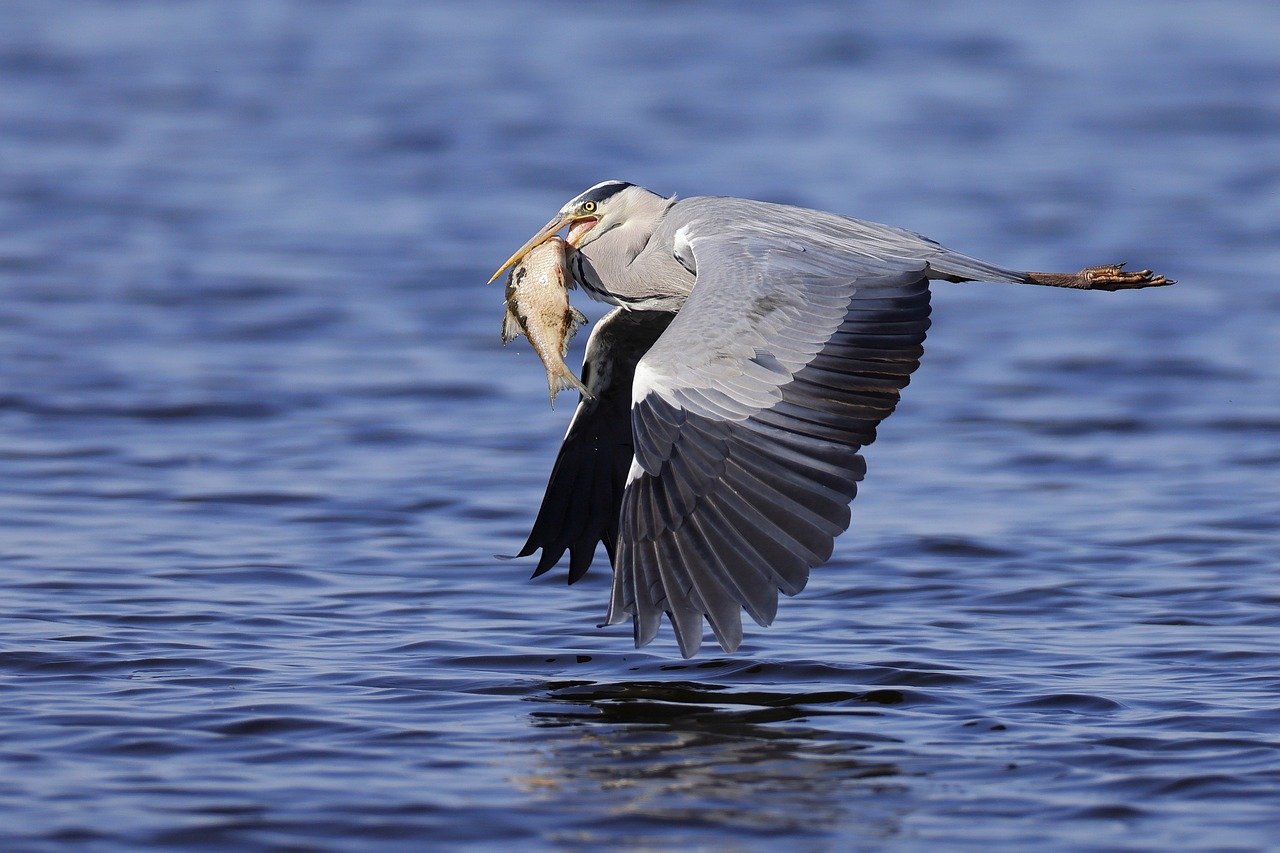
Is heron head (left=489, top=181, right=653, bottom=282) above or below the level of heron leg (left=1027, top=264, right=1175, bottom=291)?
above

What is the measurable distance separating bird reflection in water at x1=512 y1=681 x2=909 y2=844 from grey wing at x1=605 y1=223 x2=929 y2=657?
1.30ft

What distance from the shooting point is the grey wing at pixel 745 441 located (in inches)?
234

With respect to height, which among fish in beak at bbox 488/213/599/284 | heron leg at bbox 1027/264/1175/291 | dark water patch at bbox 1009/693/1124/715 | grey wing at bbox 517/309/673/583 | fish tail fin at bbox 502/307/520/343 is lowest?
dark water patch at bbox 1009/693/1124/715

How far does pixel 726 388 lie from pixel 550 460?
4075 mm

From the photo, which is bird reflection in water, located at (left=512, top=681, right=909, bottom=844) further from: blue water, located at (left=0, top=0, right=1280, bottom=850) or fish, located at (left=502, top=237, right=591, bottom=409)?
fish, located at (left=502, top=237, right=591, bottom=409)

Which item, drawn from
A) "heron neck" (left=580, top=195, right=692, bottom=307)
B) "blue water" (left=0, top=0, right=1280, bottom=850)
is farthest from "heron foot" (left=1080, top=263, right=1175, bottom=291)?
"heron neck" (left=580, top=195, right=692, bottom=307)

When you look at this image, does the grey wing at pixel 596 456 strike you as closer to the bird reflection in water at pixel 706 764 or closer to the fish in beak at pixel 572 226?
the fish in beak at pixel 572 226

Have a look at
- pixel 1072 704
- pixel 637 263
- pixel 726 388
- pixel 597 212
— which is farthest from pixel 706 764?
pixel 597 212

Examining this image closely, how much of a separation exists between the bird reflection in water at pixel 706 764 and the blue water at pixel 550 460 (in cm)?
2

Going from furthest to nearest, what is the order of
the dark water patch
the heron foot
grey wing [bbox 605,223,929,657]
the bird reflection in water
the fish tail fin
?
the heron foot, the fish tail fin, the dark water patch, grey wing [bbox 605,223,929,657], the bird reflection in water

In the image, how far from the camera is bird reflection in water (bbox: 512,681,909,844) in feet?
17.7

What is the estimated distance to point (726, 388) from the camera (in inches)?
249

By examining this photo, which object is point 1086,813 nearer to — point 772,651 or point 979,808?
point 979,808

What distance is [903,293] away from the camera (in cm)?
709
